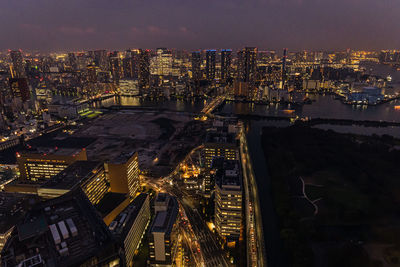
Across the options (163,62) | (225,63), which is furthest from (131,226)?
(163,62)

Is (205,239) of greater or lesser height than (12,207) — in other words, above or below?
below

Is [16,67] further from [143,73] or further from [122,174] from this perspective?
[122,174]

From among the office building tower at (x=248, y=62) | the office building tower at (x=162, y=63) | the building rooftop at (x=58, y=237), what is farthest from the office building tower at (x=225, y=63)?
the building rooftop at (x=58, y=237)

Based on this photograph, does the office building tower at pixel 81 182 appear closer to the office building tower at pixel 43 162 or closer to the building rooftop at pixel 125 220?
the office building tower at pixel 43 162

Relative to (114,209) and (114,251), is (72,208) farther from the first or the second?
(114,209)

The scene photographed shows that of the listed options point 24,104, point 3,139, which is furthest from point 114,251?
point 24,104
